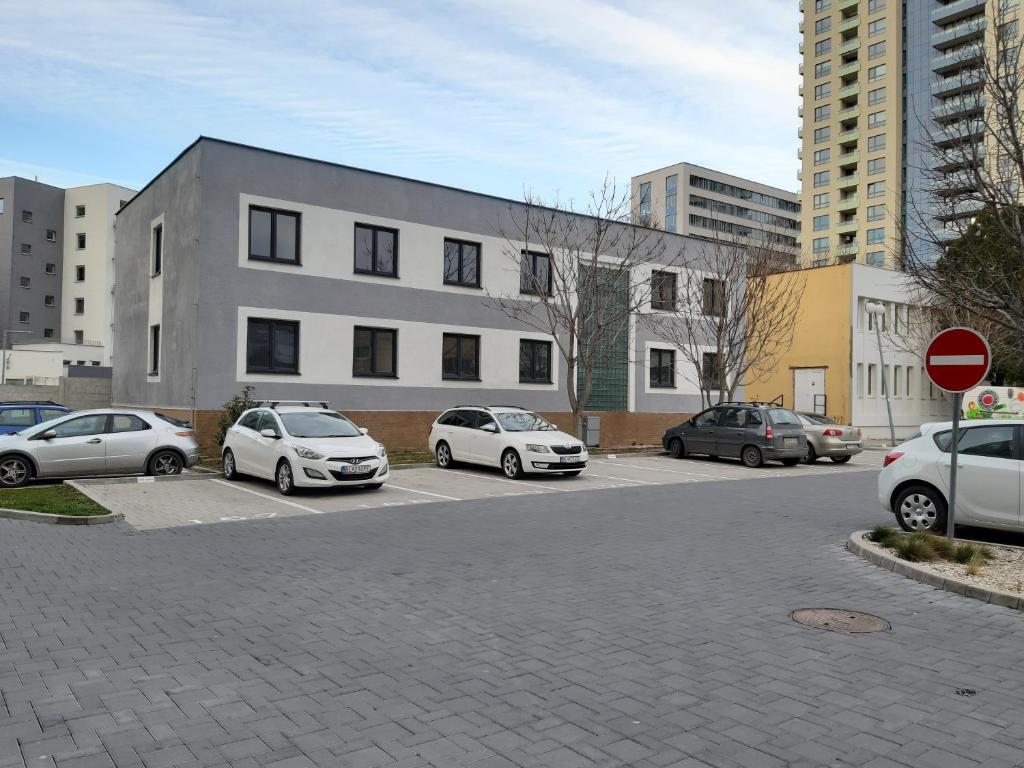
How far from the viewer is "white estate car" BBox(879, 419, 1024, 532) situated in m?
9.48

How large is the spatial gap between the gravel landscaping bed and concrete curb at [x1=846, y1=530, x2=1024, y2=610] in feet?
0.30

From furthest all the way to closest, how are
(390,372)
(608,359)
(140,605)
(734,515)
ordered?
(608,359) < (390,372) < (734,515) < (140,605)

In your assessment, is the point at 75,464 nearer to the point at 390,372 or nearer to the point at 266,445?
the point at 266,445

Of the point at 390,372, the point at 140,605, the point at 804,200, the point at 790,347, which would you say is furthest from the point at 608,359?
the point at 804,200

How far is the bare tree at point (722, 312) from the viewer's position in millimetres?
30125

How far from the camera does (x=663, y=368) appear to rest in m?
32.8

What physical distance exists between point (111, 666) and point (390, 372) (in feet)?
66.5

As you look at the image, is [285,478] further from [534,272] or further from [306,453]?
[534,272]

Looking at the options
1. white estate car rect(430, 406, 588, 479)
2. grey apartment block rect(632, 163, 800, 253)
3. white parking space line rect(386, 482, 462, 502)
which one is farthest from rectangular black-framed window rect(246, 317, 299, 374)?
grey apartment block rect(632, 163, 800, 253)

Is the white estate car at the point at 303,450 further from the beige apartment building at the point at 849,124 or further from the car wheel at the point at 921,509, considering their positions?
the beige apartment building at the point at 849,124

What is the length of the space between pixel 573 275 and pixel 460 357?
4.99 meters

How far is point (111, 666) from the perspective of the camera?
5199mm

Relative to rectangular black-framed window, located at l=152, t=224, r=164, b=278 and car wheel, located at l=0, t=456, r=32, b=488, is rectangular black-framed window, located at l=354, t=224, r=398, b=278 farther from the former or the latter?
car wheel, located at l=0, t=456, r=32, b=488

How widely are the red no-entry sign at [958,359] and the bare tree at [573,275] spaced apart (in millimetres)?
17025
